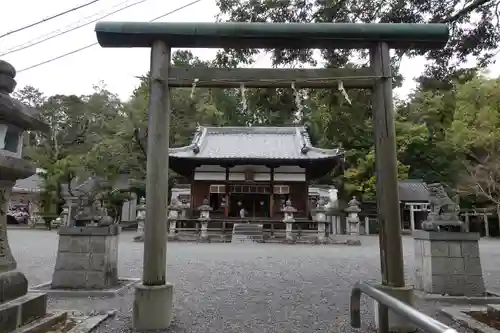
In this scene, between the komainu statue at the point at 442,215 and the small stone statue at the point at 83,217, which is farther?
the small stone statue at the point at 83,217

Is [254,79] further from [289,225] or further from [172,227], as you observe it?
[172,227]

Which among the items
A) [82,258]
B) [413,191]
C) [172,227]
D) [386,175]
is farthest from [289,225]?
[386,175]

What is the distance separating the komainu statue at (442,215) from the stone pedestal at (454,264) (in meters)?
0.22

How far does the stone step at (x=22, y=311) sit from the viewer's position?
10.5 ft

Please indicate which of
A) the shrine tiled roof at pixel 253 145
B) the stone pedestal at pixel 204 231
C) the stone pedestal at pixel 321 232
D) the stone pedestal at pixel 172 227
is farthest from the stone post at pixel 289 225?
the stone pedestal at pixel 172 227

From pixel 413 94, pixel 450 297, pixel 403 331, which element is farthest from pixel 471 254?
pixel 413 94

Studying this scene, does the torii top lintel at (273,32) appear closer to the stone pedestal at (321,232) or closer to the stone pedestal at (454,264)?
the stone pedestal at (454,264)

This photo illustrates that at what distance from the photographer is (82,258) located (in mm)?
6008

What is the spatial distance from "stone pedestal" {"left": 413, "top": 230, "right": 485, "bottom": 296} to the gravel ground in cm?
71

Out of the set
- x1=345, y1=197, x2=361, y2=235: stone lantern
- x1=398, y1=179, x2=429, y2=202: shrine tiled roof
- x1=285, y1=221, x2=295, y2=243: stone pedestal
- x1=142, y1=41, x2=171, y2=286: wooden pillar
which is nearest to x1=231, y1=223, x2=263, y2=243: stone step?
x1=285, y1=221, x2=295, y2=243: stone pedestal

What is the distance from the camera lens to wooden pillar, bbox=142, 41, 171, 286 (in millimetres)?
4078

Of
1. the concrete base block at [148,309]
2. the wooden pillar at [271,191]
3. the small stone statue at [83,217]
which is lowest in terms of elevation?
the concrete base block at [148,309]

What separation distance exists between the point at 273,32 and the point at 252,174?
54.2ft

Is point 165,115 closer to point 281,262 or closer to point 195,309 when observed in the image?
point 195,309
